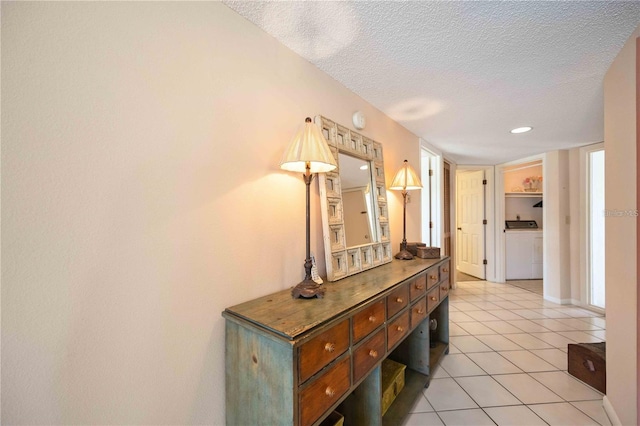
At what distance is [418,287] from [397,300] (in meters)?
0.35

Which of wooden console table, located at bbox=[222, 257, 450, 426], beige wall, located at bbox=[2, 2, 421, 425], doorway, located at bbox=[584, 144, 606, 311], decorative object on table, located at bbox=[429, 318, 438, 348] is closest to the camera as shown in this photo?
beige wall, located at bbox=[2, 2, 421, 425]

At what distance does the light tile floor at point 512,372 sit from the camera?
1644 millimetres

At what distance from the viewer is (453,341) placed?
2.58 metres

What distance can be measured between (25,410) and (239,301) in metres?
0.64

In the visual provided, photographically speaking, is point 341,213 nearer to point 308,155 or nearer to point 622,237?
point 308,155

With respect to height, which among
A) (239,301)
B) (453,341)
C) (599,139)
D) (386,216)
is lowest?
(453,341)

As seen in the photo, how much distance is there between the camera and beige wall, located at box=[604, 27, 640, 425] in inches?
51.4

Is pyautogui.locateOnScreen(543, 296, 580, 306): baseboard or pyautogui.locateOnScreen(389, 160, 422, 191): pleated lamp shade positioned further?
pyautogui.locateOnScreen(543, 296, 580, 306): baseboard

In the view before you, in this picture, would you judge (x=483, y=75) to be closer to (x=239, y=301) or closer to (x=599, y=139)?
(x=239, y=301)

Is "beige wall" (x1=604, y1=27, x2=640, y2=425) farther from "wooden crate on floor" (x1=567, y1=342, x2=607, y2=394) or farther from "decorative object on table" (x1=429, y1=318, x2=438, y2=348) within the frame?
"decorative object on table" (x1=429, y1=318, x2=438, y2=348)

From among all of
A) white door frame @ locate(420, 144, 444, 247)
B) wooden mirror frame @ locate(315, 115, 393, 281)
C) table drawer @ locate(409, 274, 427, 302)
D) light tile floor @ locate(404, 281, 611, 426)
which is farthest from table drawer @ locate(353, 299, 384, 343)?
white door frame @ locate(420, 144, 444, 247)

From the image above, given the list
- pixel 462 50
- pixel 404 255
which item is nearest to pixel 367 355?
pixel 404 255

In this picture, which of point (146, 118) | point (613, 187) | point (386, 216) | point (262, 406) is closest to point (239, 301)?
point (262, 406)

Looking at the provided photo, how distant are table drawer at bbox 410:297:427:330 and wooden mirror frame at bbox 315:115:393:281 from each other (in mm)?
356
